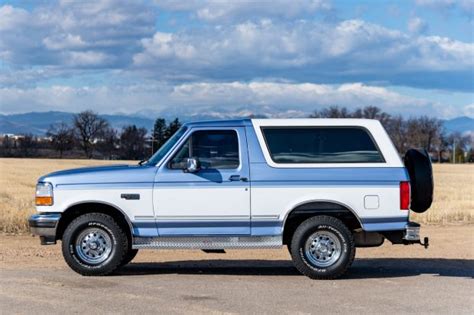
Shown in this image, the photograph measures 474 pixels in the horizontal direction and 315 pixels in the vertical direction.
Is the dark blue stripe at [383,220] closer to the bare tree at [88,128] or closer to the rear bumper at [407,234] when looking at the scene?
the rear bumper at [407,234]

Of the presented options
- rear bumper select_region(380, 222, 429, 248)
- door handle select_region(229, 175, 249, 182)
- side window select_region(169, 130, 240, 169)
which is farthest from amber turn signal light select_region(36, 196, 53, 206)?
rear bumper select_region(380, 222, 429, 248)

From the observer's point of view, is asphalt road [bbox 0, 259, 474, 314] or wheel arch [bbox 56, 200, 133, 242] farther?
wheel arch [bbox 56, 200, 133, 242]

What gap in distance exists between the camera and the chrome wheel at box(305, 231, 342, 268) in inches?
406

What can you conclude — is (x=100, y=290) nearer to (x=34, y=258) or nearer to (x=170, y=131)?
(x=34, y=258)

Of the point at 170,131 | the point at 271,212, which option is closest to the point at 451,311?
the point at 271,212

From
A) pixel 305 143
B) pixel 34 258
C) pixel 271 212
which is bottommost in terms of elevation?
pixel 34 258

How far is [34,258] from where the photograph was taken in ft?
43.1

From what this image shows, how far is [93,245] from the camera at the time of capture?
10453mm

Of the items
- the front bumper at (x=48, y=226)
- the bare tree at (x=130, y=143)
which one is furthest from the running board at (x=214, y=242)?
the bare tree at (x=130, y=143)

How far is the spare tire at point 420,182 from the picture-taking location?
10656mm

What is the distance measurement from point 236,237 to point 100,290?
1.91 m

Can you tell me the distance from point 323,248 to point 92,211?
307 centimetres

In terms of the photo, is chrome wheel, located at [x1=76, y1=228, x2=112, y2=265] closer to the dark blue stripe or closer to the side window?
the side window

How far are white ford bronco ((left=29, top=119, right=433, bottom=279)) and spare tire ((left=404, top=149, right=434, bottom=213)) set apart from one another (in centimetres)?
23
